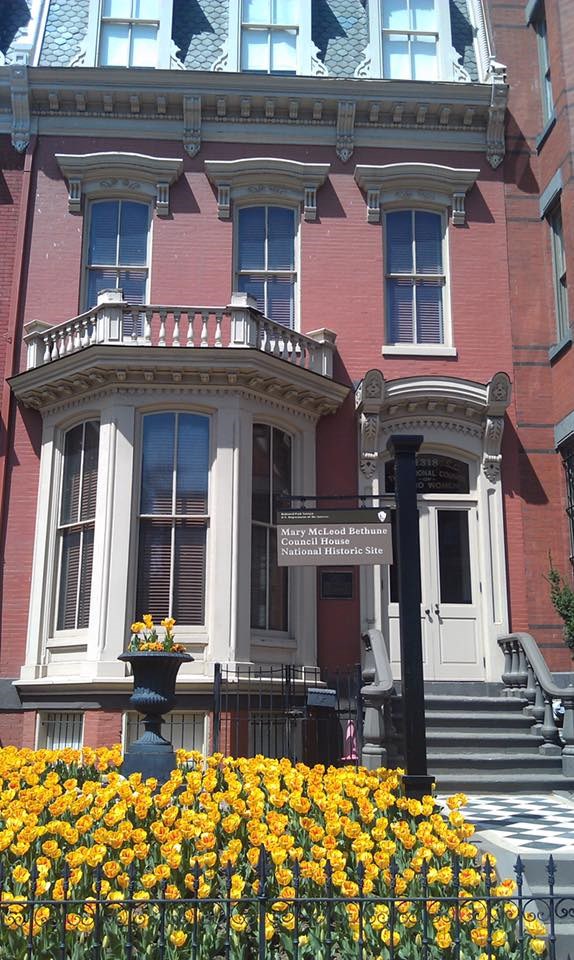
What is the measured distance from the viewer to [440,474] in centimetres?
1347

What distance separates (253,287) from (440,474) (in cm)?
399

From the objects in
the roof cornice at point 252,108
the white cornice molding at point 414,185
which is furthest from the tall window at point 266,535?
the roof cornice at point 252,108

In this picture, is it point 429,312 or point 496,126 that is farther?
point 496,126

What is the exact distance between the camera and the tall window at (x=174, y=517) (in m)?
11.7

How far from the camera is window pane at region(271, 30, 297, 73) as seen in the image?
14852 millimetres

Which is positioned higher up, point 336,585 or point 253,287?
point 253,287

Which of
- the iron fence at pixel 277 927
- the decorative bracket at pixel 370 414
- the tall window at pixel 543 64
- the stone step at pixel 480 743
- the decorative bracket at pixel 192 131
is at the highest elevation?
the tall window at pixel 543 64

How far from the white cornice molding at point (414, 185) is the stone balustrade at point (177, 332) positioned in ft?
8.24

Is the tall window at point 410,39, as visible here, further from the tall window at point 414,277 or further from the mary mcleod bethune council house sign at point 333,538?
the mary mcleod bethune council house sign at point 333,538

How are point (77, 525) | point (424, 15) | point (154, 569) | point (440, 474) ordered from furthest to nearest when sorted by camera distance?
point (424, 15), point (440, 474), point (77, 525), point (154, 569)

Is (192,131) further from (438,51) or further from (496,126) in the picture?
(496,126)

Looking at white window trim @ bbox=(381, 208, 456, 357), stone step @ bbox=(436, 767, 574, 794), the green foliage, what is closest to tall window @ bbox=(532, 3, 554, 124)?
white window trim @ bbox=(381, 208, 456, 357)

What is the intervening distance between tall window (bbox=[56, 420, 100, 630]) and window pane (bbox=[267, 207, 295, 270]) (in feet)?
12.9

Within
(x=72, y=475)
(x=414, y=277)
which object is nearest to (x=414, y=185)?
(x=414, y=277)
